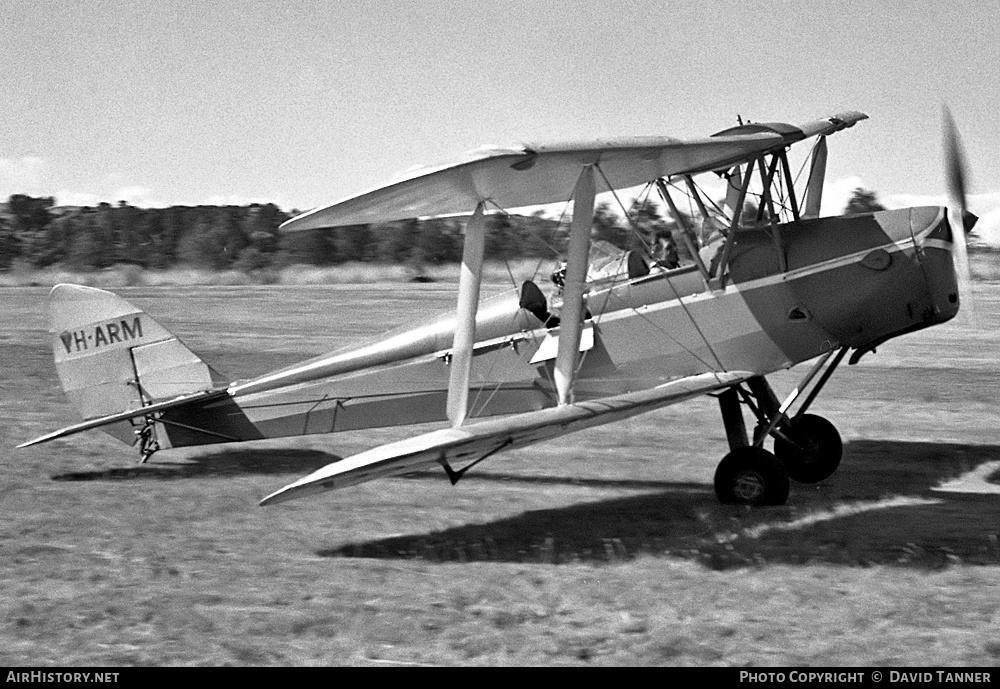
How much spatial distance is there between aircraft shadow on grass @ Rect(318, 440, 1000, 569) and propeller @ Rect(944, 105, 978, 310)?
1.57 metres

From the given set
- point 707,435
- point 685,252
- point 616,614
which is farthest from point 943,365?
point 616,614

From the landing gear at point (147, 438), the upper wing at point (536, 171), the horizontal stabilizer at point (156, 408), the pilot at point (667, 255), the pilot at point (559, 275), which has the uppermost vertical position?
the upper wing at point (536, 171)

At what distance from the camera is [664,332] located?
26.1ft

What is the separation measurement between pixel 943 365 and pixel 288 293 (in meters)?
20.8

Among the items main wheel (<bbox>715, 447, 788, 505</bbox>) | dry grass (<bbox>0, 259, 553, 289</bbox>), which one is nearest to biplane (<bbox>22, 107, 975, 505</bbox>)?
main wheel (<bbox>715, 447, 788, 505</bbox>)

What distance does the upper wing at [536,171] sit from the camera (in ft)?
20.8

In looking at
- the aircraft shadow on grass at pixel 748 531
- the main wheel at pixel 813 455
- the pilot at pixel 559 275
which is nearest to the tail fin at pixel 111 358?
the pilot at pixel 559 275

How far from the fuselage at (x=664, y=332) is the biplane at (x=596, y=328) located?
0.01m

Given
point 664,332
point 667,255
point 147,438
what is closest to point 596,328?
point 664,332

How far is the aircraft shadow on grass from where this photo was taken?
6488 millimetres

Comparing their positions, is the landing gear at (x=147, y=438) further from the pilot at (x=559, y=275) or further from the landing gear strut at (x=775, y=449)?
the landing gear strut at (x=775, y=449)

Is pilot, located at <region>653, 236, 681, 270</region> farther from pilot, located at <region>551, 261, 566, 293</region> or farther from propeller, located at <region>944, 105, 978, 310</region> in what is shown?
propeller, located at <region>944, 105, 978, 310</region>

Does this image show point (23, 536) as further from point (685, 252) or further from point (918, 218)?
point (918, 218)

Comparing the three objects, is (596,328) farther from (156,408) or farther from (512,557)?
(156,408)
